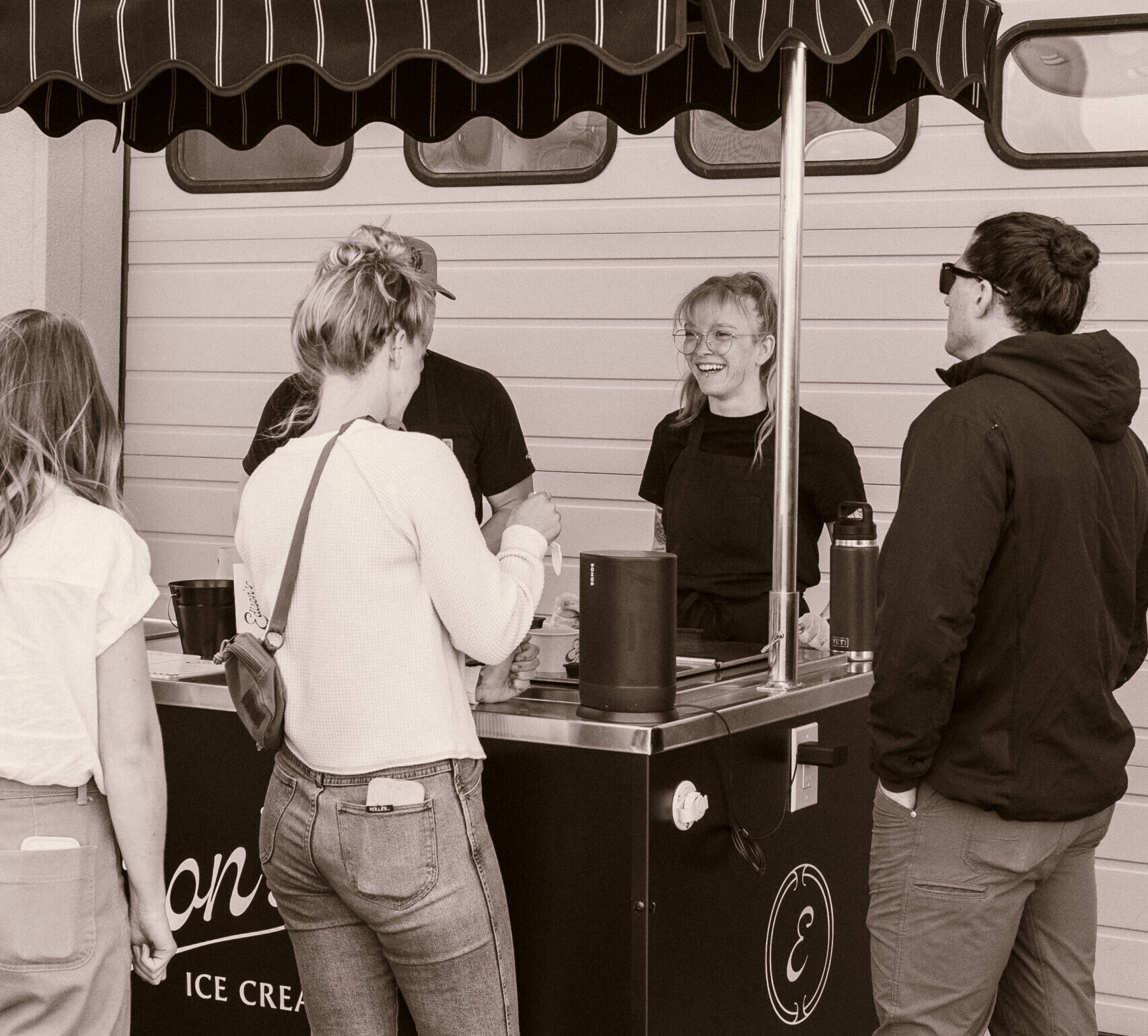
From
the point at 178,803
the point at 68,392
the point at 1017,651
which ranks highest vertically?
the point at 68,392

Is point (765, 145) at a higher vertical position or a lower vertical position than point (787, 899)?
higher

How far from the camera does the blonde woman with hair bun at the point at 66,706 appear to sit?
6.97 feet

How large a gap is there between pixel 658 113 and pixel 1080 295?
1551mm

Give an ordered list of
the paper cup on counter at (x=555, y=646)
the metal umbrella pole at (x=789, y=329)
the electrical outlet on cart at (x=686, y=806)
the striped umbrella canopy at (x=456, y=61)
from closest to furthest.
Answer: the electrical outlet on cart at (x=686, y=806) < the striped umbrella canopy at (x=456, y=61) < the metal umbrella pole at (x=789, y=329) < the paper cup on counter at (x=555, y=646)

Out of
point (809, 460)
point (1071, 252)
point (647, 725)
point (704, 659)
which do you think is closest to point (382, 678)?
point (647, 725)

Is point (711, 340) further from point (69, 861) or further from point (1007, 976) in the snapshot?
point (69, 861)

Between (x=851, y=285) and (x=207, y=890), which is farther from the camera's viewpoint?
(x=851, y=285)

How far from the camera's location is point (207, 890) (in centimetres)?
299

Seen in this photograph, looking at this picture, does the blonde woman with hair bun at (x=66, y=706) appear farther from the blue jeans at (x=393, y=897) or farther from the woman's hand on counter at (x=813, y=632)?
the woman's hand on counter at (x=813, y=632)

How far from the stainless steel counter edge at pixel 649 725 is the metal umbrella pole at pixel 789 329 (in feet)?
0.66

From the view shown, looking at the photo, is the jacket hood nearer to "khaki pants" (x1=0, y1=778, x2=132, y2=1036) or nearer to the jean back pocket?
the jean back pocket

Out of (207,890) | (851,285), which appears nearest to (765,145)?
(851,285)

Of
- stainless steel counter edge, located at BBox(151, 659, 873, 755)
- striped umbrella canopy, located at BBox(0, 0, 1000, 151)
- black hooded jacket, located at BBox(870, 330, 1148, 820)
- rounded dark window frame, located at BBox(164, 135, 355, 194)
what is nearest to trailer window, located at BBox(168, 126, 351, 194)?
rounded dark window frame, located at BBox(164, 135, 355, 194)

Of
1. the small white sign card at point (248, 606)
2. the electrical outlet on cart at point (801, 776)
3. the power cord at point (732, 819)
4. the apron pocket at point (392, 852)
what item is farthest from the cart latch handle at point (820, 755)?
the small white sign card at point (248, 606)
